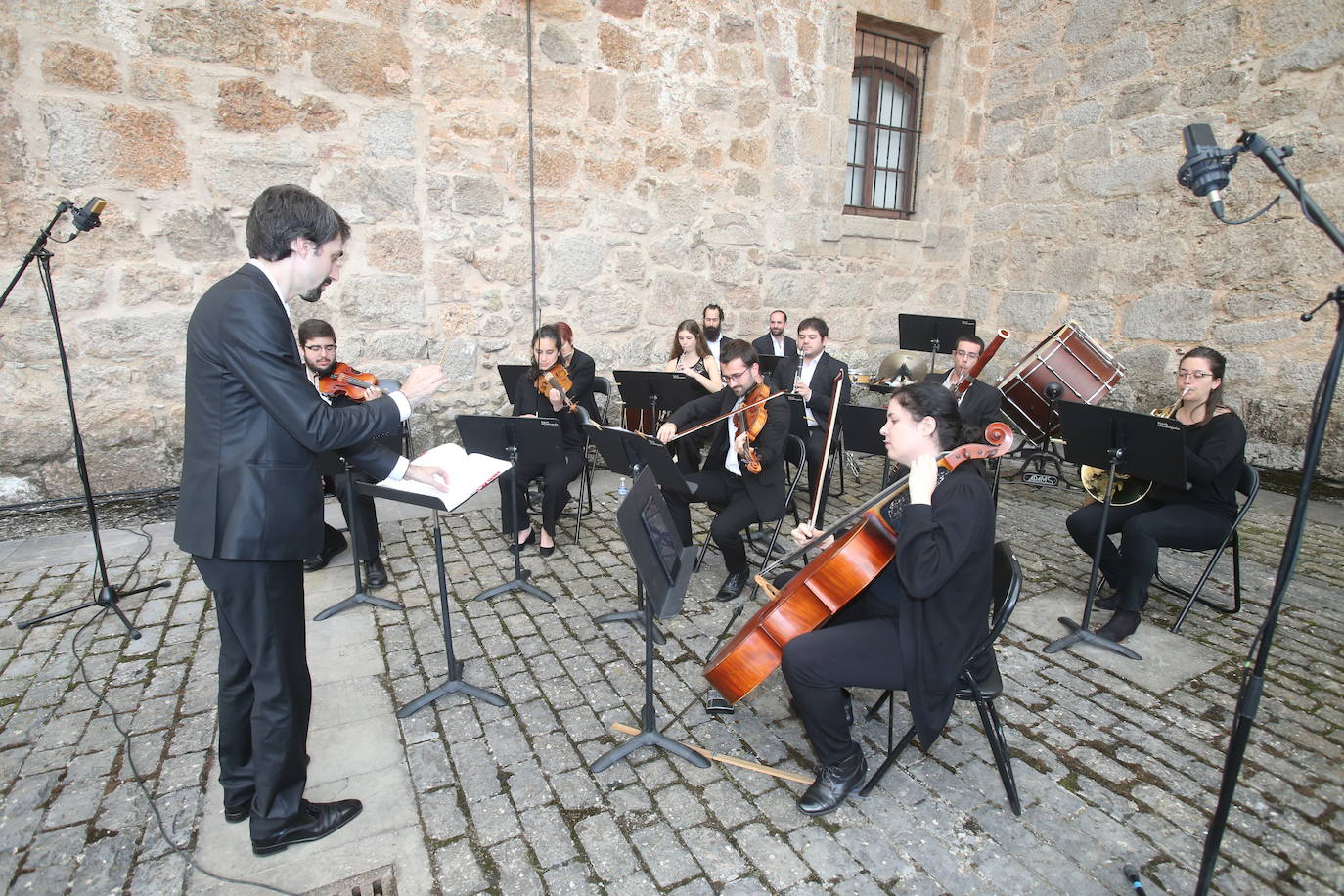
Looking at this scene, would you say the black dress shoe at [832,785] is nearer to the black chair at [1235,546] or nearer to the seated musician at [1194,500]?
the seated musician at [1194,500]

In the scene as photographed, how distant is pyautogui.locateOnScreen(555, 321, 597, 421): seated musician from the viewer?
18.2 feet

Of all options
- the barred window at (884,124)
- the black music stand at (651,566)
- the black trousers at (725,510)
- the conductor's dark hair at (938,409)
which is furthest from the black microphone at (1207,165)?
the barred window at (884,124)

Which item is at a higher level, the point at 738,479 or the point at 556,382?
the point at 556,382

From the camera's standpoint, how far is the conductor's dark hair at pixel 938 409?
256 cm

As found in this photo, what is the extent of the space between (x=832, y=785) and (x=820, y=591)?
0.69m

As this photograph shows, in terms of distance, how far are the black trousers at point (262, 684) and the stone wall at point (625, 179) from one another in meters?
4.06

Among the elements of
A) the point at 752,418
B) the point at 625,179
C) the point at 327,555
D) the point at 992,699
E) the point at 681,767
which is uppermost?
the point at 625,179

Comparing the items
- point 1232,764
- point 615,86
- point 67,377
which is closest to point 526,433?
point 67,377

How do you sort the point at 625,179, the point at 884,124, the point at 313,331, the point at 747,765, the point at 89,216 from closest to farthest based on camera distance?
1. the point at 747,765
2. the point at 89,216
3. the point at 313,331
4. the point at 625,179
5. the point at 884,124

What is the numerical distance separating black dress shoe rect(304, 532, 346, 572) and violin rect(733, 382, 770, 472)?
8.81 ft

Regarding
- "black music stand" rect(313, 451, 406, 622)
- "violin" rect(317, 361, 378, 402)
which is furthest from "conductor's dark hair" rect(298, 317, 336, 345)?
"black music stand" rect(313, 451, 406, 622)

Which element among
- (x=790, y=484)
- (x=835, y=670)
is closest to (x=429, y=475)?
(x=835, y=670)

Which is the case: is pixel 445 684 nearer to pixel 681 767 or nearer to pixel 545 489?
pixel 681 767

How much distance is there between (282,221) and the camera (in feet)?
6.91
